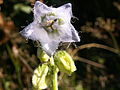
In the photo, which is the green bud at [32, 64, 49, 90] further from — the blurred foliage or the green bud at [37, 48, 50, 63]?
the blurred foliage

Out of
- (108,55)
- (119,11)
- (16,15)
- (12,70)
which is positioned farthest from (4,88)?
(119,11)

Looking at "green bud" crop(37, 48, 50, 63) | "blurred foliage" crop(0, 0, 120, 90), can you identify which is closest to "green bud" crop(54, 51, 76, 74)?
"green bud" crop(37, 48, 50, 63)

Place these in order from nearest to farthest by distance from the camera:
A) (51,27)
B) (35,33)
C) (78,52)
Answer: (35,33)
(51,27)
(78,52)

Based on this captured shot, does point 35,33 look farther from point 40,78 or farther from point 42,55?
point 40,78

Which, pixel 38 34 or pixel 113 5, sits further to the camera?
pixel 113 5

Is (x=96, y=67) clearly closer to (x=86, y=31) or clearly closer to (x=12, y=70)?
(x=86, y=31)

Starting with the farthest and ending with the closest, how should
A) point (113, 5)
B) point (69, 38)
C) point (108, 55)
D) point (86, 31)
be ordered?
1. point (113, 5)
2. point (108, 55)
3. point (86, 31)
4. point (69, 38)

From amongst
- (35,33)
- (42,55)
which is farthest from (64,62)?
(35,33)

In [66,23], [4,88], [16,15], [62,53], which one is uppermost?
[16,15]
